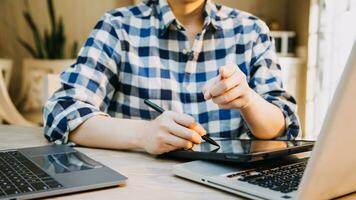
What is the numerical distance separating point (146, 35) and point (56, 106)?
1.11 ft

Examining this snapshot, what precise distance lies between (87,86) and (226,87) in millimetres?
442

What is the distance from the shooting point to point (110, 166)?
83cm

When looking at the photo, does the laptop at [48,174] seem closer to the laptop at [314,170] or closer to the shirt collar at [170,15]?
the laptop at [314,170]

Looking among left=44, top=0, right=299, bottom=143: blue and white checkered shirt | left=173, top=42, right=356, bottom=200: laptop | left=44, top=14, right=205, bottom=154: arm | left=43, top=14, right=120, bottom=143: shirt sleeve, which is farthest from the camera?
left=44, top=0, right=299, bottom=143: blue and white checkered shirt

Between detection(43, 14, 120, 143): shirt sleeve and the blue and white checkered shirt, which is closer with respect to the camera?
detection(43, 14, 120, 143): shirt sleeve

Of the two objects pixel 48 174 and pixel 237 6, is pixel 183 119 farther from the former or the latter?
pixel 237 6

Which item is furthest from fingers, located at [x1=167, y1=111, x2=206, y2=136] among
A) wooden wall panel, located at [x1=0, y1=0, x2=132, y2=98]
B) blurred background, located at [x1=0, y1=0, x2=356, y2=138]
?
wooden wall panel, located at [x1=0, y1=0, x2=132, y2=98]

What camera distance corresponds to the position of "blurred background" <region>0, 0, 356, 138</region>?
9.15 ft

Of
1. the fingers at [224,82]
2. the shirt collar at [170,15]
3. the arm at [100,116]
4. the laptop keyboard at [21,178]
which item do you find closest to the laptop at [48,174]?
the laptop keyboard at [21,178]

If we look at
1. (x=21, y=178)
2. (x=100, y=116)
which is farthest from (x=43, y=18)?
(x=21, y=178)

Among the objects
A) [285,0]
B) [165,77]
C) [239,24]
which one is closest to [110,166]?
[165,77]

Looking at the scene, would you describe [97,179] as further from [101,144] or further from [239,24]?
[239,24]

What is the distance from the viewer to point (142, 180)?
73cm

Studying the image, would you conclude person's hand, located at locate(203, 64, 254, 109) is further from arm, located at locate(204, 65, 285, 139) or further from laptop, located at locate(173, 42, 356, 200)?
laptop, located at locate(173, 42, 356, 200)
